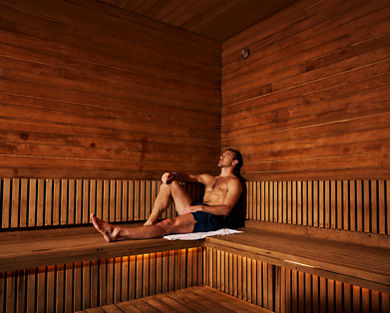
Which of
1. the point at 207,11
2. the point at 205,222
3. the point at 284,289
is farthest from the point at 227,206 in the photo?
the point at 207,11

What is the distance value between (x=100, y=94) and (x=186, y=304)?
2.34m

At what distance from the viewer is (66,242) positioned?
9.12ft

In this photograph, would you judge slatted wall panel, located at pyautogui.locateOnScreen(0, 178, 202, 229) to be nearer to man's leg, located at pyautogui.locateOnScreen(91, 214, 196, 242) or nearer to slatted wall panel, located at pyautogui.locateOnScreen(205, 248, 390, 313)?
man's leg, located at pyautogui.locateOnScreen(91, 214, 196, 242)

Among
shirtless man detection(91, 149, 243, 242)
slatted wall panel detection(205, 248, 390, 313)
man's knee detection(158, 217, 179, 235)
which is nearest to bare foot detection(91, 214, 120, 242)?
shirtless man detection(91, 149, 243, 242)

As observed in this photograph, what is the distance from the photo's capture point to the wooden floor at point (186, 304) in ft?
8.57

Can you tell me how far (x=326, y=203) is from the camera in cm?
312

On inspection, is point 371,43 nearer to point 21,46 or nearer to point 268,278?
point 268,278

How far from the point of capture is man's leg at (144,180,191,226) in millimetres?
3465

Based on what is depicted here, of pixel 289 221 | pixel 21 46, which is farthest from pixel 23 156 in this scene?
pixel 289 221

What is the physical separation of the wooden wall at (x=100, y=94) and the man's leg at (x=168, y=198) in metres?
0.57

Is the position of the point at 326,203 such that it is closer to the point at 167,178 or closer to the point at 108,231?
the point at 167,178

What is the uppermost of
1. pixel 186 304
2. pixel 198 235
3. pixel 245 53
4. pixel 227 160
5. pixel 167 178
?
pixel 245 53

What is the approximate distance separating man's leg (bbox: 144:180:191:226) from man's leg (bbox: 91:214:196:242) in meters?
0.39

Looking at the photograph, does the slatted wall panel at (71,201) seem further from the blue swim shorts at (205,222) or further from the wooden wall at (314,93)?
the wooden wall at (314,93)
